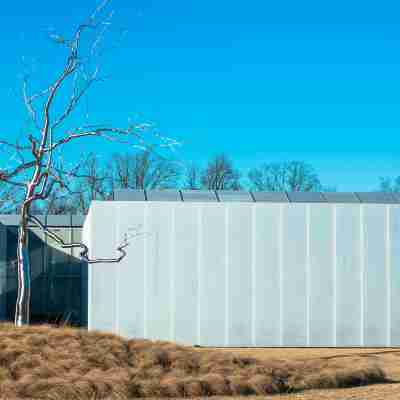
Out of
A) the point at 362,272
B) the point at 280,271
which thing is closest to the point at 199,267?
the point at 280,271

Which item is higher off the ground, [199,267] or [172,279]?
[199,267]

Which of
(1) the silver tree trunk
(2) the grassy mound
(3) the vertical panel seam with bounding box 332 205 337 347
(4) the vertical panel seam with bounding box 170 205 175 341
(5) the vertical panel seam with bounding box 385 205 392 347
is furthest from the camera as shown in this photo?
(5) the vertical panel seam with bounding box 385 205 392 347

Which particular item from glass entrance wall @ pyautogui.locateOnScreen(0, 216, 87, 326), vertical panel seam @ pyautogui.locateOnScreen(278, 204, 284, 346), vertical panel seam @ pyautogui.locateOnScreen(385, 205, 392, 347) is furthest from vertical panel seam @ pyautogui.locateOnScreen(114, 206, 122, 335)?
glass entrance wall @ pyautogui.locateOnScreen(0, 216, 87, 326)

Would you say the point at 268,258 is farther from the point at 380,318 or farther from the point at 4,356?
the point at 4,356

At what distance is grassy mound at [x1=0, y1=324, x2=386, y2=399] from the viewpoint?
404 inches


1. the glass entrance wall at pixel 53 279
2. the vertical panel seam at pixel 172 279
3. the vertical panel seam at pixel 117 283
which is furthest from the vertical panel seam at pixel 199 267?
the glass entrance wall at pixel 53 279

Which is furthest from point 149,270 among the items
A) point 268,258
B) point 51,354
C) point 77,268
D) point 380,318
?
point 77,268

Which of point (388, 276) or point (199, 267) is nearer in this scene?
point (199, 267)

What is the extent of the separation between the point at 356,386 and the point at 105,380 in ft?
13.2

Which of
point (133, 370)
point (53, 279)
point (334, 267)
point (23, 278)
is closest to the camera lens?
point (133, 370)

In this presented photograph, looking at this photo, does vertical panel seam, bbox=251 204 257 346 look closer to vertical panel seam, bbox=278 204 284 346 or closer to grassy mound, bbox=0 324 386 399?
vertical panel seam, bbox=278 204 284 346

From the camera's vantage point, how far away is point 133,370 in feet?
36.7

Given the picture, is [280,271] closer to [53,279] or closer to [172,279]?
[172,279]

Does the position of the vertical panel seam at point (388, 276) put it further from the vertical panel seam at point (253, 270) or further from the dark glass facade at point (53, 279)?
the dark glass facade at point (53, 279)
